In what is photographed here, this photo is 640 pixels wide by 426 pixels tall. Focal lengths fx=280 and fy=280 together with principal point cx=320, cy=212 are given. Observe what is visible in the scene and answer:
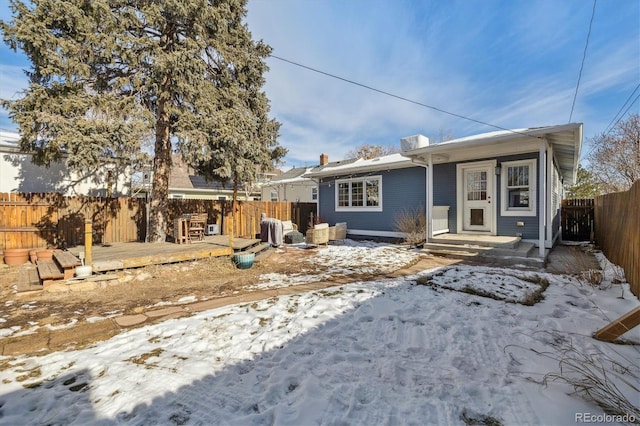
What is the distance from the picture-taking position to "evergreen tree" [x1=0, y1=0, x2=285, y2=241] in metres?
6.30

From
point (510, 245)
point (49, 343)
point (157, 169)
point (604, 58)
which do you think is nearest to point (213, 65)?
point (157, 169)

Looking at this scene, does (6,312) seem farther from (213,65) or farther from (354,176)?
(354,176)

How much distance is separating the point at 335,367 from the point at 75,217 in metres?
9.60

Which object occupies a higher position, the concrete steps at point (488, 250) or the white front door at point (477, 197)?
the white front door at point (477, 197)

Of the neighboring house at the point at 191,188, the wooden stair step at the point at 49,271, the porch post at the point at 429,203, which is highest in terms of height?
the neighboring house at the point at 191,188

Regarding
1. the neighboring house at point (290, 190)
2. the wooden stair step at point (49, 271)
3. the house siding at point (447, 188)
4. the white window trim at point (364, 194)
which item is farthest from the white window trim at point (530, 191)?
the neighboring house at point (290, 190)

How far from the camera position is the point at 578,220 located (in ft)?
36.9

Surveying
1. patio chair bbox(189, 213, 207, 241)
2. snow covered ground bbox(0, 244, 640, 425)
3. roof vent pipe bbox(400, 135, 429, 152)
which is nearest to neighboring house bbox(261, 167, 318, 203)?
roof vent pipe bbox(400, 135, 429, 152)

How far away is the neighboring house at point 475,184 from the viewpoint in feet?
23.1

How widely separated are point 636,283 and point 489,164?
535cm

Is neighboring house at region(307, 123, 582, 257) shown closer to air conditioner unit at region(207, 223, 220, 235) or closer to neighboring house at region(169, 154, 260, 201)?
air conditioner unit at region(207, 223, 220, 235)

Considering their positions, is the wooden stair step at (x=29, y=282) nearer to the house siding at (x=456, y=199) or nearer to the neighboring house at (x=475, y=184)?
the neighboring house at (x=475, y=184)

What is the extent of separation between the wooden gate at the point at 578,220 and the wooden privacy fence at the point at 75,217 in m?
13.1

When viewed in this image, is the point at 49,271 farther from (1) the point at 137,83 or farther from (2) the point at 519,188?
(2) the point at 519,188
